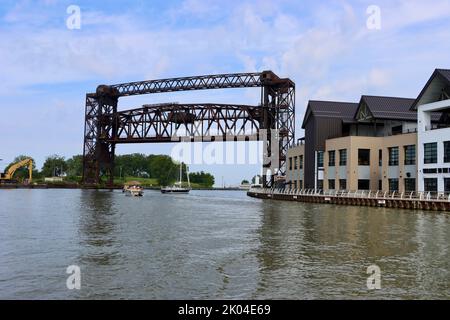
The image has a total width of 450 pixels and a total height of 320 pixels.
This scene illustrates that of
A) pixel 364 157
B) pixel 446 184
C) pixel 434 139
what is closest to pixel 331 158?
pixel 364 157

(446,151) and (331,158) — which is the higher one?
(331,158)

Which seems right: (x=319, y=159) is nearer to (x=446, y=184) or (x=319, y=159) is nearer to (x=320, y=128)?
(x=320, y=128)

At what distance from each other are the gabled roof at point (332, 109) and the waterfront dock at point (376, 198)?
42.4 ft

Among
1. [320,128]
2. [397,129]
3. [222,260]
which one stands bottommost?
[222,260]

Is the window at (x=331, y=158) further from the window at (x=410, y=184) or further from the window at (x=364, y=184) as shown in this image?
the window at (x=410, y=184)

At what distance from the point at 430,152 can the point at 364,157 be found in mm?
13820

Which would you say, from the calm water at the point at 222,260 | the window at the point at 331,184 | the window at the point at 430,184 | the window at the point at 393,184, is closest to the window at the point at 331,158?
the window at the point at 331,184

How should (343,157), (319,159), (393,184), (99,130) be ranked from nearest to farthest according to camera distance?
(393,184), (343,157), (319,159), (99,130)

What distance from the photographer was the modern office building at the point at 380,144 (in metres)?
62.9

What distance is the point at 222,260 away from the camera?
2181 cm

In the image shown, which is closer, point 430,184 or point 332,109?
point 430,184
